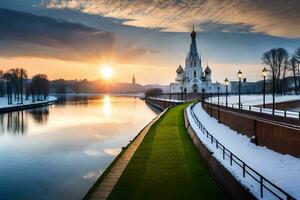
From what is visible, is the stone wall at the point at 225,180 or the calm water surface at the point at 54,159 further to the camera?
the calm water surface at the point at 54,159

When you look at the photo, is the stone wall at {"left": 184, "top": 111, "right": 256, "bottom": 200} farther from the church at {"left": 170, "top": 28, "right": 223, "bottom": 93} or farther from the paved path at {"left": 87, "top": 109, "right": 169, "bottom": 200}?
the church at {"left": 170, "top": 28, "right": 223, "bottom": 93}

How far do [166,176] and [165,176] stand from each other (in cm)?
5

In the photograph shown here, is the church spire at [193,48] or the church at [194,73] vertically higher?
the church spire at [193,48]

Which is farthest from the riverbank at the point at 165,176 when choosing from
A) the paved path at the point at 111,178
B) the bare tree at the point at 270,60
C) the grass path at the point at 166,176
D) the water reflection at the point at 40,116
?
the bare tree at the point at 270,60

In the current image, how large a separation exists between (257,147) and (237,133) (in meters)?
6.63

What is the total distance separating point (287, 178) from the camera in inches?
558

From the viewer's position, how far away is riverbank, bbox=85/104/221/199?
44.8 feet

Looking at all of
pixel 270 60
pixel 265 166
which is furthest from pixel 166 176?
pixel 270 60

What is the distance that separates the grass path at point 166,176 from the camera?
44.8 feet

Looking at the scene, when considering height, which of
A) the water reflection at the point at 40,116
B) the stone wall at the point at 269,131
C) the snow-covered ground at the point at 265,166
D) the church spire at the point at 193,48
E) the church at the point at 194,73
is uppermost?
the church spire at the point at 193,48

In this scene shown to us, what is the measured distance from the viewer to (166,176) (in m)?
16.0

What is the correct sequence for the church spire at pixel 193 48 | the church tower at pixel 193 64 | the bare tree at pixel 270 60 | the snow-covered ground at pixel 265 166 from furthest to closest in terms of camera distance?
the church tower at pixel 193 64, the church spire at pixel 193 48, the bare tree at pixel 270 60, the snow-covered ground at pixel 265 166

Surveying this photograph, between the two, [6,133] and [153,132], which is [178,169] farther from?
[6,133]

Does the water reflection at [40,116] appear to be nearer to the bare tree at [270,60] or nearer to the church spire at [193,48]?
the bare tree at [270,60]
